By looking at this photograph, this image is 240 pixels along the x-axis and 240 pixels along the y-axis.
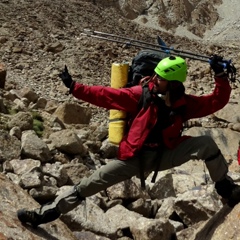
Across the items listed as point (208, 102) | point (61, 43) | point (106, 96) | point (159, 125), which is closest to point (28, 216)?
point (106, 96)

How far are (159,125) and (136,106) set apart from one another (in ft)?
0.94

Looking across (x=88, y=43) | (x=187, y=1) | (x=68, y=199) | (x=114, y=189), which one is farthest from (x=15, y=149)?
(x=187, y=1)

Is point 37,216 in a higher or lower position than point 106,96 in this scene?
lower

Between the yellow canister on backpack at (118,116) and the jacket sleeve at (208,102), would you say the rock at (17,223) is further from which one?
the jacket sleeve at (208,102)

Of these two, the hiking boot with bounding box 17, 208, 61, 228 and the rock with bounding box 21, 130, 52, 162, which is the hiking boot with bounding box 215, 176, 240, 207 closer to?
the hiking boot with bounding box 17, 208, 61, 228

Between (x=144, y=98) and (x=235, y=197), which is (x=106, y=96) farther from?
(x=235, y=197)

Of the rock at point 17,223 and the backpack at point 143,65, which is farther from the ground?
the backpack at point 143,65

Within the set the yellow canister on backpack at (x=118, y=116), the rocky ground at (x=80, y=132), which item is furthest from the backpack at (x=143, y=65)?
the rocky ground at (x=80, y=132)

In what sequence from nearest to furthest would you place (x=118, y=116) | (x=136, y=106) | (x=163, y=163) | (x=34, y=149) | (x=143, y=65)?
1. (x=136, y=106)
2. (x=163, y=163)
3. (x=118, y=116)
4. (x=143, y=65)
5. (x=34, y=149)

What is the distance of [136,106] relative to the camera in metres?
5.05

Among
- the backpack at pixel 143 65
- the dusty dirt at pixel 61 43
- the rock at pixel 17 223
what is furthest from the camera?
the dusty dirt at pixel 61 43

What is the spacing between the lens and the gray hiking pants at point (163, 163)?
5000 millimetres

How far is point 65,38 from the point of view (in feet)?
100

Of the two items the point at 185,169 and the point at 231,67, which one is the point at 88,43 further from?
the point at 231,67
